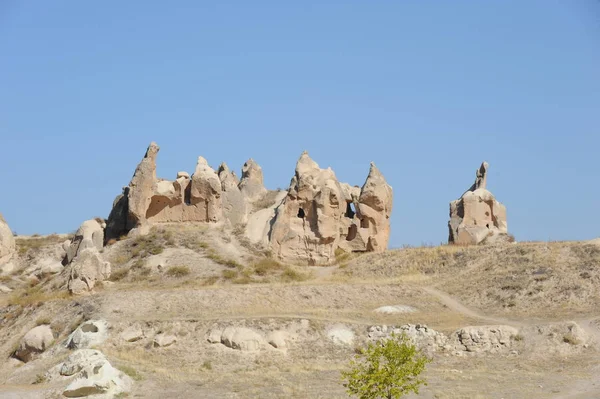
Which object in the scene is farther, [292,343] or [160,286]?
[160,286]

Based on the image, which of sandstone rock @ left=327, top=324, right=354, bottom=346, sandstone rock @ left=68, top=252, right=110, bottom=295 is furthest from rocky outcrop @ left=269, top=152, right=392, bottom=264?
sandstone rock @ left=327, top=324, right=354, bottom=346

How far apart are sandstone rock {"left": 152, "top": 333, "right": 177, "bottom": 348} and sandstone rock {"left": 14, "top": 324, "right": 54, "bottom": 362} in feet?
15.5

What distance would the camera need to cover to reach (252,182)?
60.6 m

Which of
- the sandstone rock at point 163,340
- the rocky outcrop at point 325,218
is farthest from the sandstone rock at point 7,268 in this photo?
the sandstone rock at point 163,340

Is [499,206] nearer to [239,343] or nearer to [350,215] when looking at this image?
[350,215]

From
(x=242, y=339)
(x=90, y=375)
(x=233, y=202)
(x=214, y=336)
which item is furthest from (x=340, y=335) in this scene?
(x=233, y=202)

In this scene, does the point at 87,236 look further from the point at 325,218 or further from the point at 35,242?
the point at 325,218

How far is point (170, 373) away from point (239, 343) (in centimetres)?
354

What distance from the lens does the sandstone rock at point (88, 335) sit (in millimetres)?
34000

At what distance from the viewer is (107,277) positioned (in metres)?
43.2

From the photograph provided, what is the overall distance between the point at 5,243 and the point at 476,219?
27587 millimetres

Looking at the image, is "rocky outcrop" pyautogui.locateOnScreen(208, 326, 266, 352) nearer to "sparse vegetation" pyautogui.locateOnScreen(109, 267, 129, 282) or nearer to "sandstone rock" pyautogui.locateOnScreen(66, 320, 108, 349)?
"sandstone rock" pyautogui.locateOnScreen(66, 320, 108, 349)

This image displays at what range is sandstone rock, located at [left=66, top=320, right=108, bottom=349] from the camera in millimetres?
34000

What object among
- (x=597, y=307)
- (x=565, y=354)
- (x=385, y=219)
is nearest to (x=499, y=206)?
(x=385, y=219)
